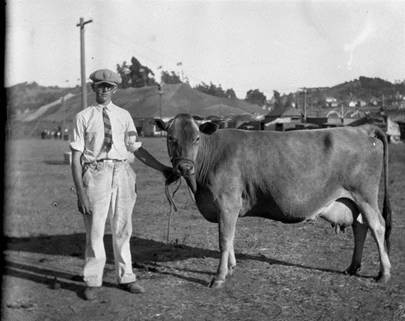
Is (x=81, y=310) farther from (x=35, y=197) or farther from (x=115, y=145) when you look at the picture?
(x=35, y=197)

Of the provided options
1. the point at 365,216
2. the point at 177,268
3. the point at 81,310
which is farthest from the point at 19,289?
the point at 365,216

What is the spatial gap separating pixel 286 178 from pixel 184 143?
139cm

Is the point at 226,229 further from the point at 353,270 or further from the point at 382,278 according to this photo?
the point at 382,278

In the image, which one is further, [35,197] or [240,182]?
[35,197]

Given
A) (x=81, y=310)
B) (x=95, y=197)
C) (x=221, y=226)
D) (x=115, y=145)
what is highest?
(x=115, y=145)

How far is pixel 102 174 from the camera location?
18.2 feet

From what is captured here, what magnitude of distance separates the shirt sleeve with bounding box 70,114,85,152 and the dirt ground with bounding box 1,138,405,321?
1.73 metres

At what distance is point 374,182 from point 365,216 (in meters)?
0.46

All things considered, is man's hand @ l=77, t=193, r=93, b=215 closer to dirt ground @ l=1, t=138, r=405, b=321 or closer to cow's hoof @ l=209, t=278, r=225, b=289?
dirt ground @ l=1, t=138, r=405, b=321

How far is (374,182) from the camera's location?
250 inches

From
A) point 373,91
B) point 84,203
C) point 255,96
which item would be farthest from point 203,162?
point 255,96

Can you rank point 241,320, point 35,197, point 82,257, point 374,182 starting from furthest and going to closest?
point 35,197
point 82,257
point 374,182
point 241,320

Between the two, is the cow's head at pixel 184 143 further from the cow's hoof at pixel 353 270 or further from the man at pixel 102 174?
the cow's hoof at pixel 353 270

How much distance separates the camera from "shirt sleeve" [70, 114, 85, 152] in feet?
17.8
